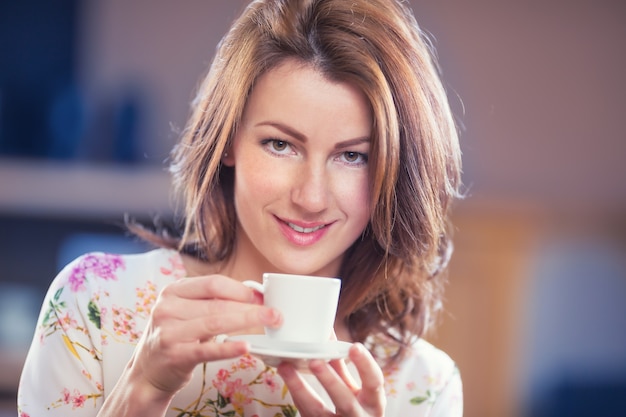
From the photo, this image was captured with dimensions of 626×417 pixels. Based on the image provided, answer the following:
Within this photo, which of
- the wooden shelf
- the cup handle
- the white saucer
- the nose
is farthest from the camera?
the wooden shelf

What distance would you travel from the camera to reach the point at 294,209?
1.40 m

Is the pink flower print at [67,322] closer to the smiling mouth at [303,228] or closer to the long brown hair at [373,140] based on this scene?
the long brown hair at [373,140]

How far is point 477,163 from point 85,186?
1737 millimetres

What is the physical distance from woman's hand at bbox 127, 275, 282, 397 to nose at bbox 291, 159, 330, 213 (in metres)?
0.25

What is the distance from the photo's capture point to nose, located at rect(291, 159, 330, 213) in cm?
137

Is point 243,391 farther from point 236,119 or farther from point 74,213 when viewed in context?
point 74,213

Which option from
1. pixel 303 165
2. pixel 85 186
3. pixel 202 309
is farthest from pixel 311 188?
pixel 85 186

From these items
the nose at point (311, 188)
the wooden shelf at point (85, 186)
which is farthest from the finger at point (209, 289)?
the wooden shelf at point (85, 186)

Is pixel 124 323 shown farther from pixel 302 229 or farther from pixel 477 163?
pixel 477 163

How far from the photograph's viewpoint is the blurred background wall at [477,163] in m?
3.50

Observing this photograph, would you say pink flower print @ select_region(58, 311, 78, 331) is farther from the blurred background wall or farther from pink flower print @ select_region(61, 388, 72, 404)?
the blurred background wall

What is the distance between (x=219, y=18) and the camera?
398cm

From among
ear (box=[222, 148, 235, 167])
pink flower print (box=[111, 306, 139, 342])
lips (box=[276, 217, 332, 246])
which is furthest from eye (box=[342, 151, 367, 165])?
pink flower print (box=[111, 306, 139, 342])

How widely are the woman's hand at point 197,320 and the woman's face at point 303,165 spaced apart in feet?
0.88
